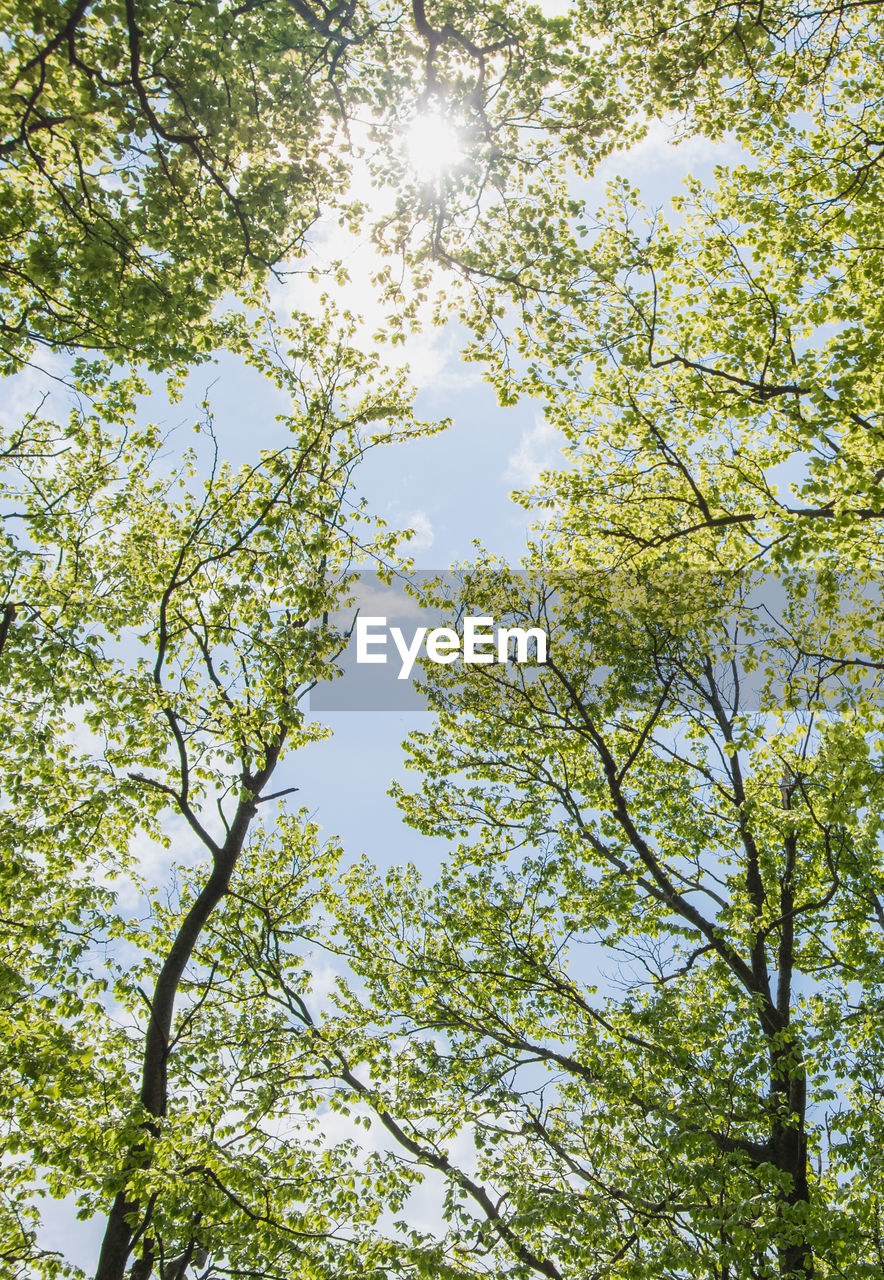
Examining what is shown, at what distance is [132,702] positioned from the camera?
1016 centimetres

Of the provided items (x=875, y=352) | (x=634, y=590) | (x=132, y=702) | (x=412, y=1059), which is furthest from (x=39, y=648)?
(x=875, y=352)

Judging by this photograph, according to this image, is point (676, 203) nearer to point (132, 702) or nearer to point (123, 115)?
point (123, 115)

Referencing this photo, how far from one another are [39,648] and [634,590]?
9.74 meters

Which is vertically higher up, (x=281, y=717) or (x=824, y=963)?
(x=281, y=717)

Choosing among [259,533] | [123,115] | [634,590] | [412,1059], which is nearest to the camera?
[123,115]

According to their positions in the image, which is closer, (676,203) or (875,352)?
(875,352)

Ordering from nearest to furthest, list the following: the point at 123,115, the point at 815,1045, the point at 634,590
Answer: the point at 123,115
the point at 815,1045
the point at 634,590

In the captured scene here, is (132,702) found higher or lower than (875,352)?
lower

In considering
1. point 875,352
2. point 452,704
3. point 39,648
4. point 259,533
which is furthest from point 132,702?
point 875,352

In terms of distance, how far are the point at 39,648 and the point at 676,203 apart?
13102 millimetres

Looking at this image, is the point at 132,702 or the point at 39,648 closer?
the point at 132,702

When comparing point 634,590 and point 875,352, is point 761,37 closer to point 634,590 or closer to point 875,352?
point 875,352

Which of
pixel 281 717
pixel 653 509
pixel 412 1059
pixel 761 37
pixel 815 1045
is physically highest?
pixel 761 37

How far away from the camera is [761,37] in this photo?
10.1m
